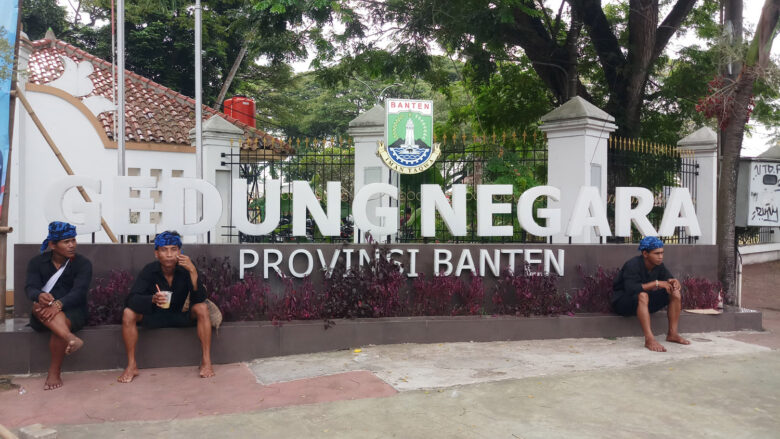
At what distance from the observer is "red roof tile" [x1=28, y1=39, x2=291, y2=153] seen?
11781 millimetres

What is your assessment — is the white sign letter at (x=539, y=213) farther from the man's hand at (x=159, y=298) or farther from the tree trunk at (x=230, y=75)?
the tree trunk at (x=230, y=75)

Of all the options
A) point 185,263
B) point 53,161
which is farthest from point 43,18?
point 185,263

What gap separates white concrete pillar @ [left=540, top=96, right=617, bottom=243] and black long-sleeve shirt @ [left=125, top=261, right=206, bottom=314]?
446 centimetres

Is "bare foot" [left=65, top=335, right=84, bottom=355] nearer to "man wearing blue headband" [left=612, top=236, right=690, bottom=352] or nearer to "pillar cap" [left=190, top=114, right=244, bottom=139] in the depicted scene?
"pillar cap" [left=190, top=114, right=244, bottom=139]

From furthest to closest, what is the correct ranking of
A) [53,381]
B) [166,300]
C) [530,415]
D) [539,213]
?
[539,213] → [166,300] → [53,381] → [530,415]

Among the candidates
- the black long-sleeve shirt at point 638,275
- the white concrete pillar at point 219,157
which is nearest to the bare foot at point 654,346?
the black long-sleeve shirt at point 638,275

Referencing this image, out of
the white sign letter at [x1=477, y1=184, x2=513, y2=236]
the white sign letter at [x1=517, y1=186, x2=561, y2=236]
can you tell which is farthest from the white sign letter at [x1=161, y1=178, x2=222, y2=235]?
the white sign letter at [x1=517, y1=186, x2=561, y2=236]

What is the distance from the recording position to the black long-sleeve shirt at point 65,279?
532cm

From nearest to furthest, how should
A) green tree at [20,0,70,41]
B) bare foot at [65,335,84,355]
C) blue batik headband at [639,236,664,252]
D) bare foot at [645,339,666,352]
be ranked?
bare foot at [65,335,84,355]
bare foot at [645,339,666,352]
blue batik headband at [639,236,664,252]
green tree at [20,0,70,41]

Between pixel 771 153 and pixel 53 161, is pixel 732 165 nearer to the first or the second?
pixel 771 153

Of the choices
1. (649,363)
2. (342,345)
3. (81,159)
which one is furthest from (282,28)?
(649,363)

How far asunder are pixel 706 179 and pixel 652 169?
1197 millimetres

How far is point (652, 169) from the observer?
887cm

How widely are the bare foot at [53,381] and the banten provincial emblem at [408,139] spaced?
14.1 ft
